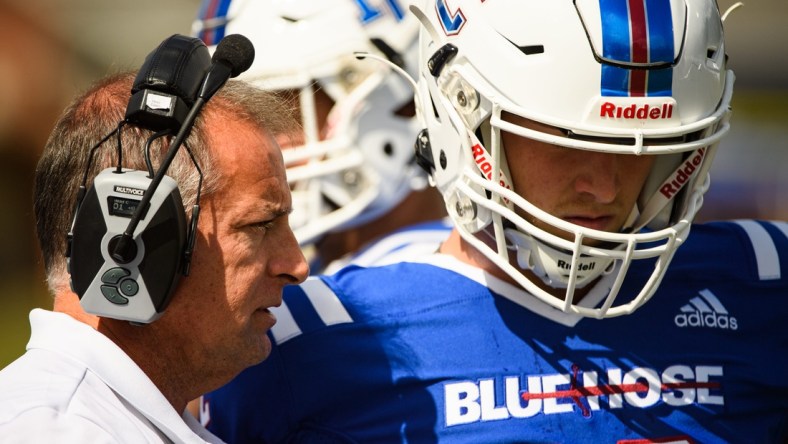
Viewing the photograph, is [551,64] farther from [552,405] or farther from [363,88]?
[363,88]

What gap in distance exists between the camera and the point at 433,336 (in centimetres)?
178

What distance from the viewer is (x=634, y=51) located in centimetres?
156

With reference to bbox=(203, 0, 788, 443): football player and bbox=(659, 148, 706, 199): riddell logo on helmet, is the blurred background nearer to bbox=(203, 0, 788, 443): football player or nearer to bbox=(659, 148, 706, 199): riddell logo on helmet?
bbox=(203, 0, 788, 443): football player

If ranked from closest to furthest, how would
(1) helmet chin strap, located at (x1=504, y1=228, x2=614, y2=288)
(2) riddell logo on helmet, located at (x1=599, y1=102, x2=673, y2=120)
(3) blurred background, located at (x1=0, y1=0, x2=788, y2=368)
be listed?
1. (2) riddell logo on helmet, located at (x1=599, y1=102, x2=673, y2=120)
2. (1) helmet chin strap, located at (x1=504, y1=228, x2=614, y2=288)
3. (3) blurred background, located at (x1=0, y1=0, x2=788, y2=368)

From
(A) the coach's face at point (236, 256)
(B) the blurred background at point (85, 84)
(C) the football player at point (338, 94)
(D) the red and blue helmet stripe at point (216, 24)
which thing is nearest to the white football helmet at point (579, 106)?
(A) the coach's face at point (236, 256)

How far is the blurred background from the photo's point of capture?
6289mm

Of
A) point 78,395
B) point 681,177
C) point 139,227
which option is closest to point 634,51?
point 681,177

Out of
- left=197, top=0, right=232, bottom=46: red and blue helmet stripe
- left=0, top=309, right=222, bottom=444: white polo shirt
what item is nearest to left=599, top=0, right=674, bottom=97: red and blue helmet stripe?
left=0, top=309, right=222, bottom=444: white polo shirt

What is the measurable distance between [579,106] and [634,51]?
122mm

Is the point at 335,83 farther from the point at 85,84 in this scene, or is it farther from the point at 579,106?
the point at 85,84

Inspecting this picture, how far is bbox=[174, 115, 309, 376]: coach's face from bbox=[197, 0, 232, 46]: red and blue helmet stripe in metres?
1.17

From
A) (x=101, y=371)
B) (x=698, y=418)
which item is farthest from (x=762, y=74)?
(x=101, y=371)

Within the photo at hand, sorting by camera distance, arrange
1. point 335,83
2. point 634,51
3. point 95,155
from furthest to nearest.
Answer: point 335,83, point 634,51, point 95,155

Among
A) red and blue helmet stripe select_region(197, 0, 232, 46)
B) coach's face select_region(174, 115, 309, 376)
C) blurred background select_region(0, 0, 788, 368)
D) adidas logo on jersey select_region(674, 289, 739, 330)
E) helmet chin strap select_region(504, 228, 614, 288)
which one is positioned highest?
red and blue helmet stripe select_region(197, 0, 232, 46)
